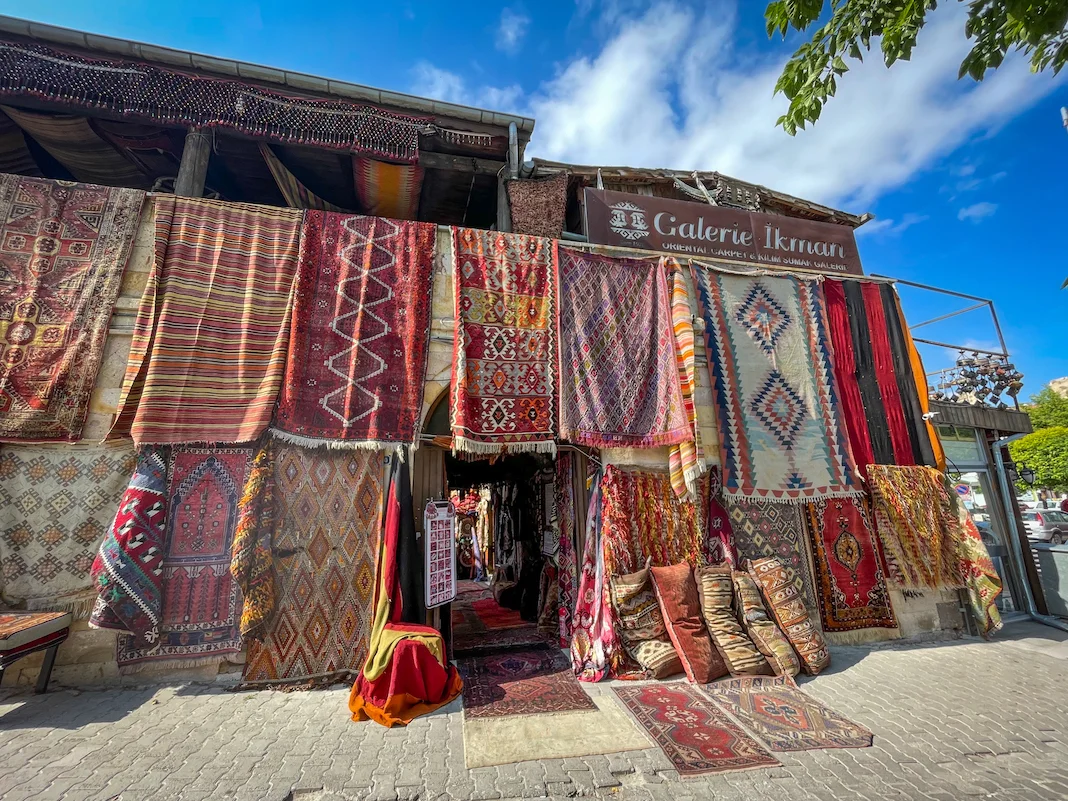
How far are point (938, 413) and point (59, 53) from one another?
11.0 metres

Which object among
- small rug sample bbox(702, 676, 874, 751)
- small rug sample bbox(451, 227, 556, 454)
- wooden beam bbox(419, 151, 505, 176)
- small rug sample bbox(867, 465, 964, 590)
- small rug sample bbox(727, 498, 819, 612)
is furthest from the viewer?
wooden beam bbox(419, 151, 505, 176)

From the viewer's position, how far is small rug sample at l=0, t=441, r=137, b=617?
3.78 m

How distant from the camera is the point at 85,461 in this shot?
4039mm

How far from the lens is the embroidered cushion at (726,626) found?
4.33m

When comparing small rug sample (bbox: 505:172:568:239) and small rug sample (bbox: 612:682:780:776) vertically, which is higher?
small rug sample (bbox: 505:172:568:239)

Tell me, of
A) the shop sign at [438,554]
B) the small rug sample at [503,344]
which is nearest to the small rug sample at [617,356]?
the small rug sample at [503,344]

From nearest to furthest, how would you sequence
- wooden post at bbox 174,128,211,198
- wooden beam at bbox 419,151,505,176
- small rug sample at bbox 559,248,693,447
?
small rug sample at bbox 559,248,693,447 < wooden post at bbox 174,128,211,198 < wooden beam at bbox 419,151,505,176

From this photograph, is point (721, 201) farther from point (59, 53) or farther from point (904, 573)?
point (59, 53)

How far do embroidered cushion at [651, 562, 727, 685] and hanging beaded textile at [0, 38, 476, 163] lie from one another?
5.56 m

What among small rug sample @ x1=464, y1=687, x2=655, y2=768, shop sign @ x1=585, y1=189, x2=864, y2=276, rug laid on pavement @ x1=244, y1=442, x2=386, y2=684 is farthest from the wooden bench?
shop sign @ x1=585, y1=189, x2=864, y2=276

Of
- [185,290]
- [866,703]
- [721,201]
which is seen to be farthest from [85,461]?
[721,201]

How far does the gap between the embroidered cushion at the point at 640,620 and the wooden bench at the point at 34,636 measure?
4.51m

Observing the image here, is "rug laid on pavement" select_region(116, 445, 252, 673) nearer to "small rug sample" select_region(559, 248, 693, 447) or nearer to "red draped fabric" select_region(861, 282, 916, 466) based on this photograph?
"small rug sample" select_region(559, 248, 693, 447)

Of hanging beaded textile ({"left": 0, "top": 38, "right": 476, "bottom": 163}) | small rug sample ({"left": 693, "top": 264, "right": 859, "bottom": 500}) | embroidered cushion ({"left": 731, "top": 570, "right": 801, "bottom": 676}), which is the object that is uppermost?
hanging beaded textile ({"left": 0, "top": 38, "right": 476, "bottom": 163})
